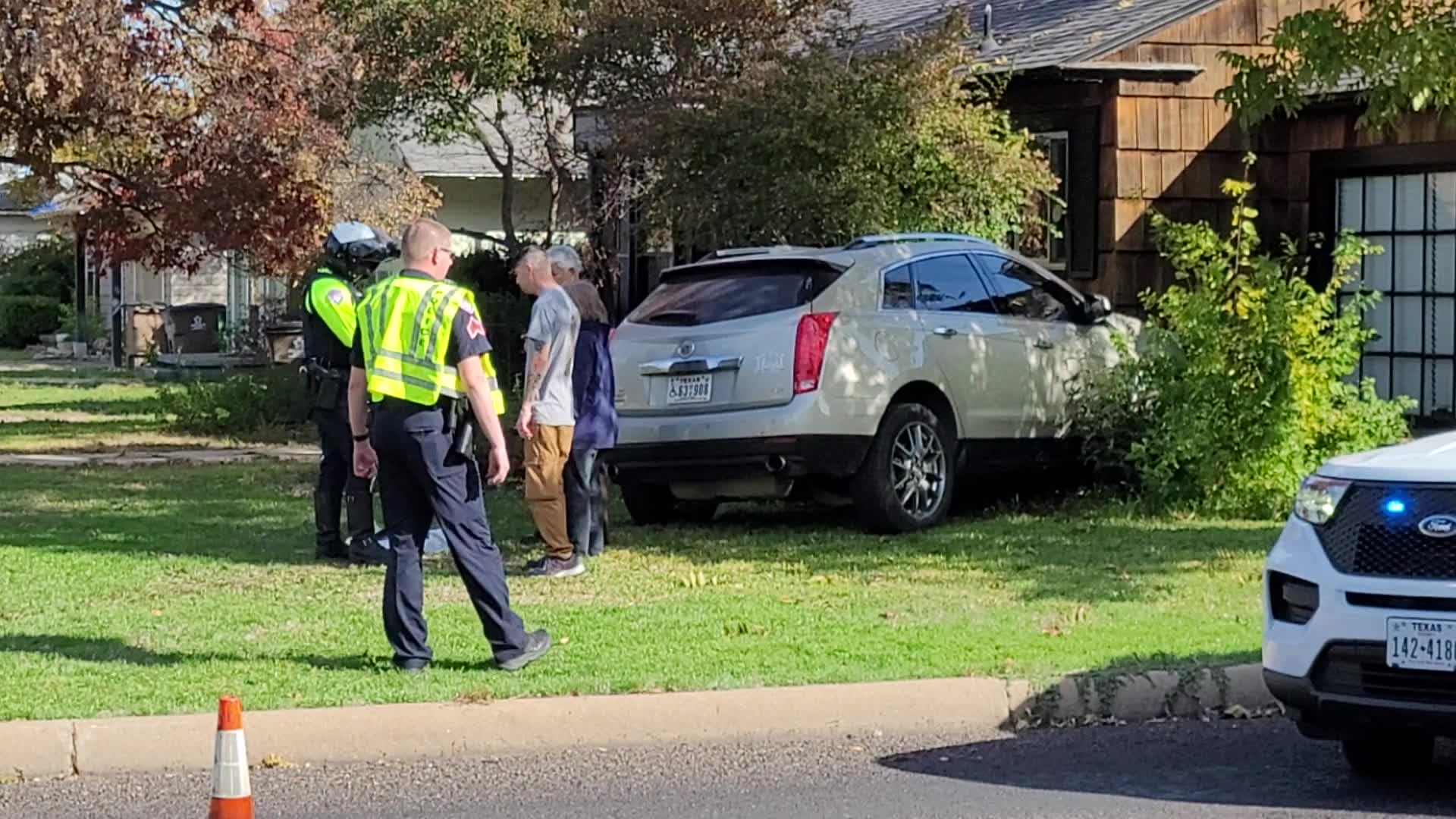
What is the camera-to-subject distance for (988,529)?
12.0m

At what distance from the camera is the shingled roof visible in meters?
16.4

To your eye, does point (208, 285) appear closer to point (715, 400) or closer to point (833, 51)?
point (833, 51)

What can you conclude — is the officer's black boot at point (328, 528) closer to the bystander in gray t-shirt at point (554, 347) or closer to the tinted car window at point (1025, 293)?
the bystander in gray t-shirt at point (554, 347)

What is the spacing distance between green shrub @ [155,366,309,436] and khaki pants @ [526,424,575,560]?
922 cm

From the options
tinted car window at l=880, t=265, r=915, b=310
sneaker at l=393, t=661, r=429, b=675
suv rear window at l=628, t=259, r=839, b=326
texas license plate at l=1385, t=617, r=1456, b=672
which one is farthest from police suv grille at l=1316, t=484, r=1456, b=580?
tinted car window at l=880, t=265, r=915, b=310

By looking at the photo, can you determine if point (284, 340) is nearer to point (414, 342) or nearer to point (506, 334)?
point (506, 334)

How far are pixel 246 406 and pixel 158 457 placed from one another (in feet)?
8.68

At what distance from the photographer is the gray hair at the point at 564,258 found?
10.7m

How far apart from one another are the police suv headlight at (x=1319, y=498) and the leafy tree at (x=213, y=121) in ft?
36.8

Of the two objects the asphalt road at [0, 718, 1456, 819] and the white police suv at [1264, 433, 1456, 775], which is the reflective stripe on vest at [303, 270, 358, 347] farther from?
the white police suv at [1264, 433, 1456, 775]

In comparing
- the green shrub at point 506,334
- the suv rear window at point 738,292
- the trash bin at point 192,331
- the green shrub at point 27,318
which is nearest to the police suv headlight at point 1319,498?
the suv rear window at point 738,292

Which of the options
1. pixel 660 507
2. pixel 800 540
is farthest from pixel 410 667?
pixel 660 507

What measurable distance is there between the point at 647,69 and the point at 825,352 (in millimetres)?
6309

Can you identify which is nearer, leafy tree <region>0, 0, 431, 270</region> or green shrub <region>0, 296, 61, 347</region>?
leafy tree <region>0, 0, 431, 270</region>
